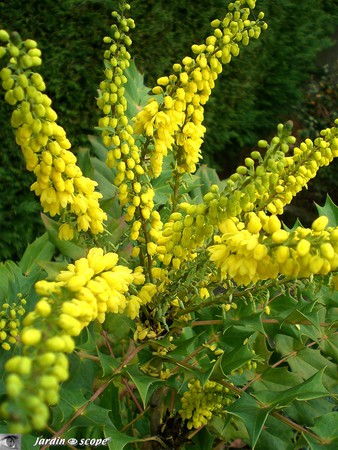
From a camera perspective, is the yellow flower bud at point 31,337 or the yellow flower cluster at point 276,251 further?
the yellow flower cluster at point 276,251

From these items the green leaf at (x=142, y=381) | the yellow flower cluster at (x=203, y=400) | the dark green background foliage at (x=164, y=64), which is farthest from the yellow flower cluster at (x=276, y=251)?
the dark green background foliage at (x=164, y=64)

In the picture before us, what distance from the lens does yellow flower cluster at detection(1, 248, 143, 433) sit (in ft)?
1.58

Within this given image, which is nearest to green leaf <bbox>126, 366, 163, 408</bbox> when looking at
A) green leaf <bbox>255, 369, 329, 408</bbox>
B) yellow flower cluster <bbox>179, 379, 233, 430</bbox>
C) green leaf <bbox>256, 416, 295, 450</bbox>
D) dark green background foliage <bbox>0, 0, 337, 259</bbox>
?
yellow flower cluster <bbox>179, 379, 233, 430</bbox>

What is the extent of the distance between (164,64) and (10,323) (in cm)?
225

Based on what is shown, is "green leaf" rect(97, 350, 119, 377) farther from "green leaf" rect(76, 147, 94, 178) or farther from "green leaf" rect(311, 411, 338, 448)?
"green leaf" rect(76, 147, 94, 178)

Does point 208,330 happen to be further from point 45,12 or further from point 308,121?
point 308,121

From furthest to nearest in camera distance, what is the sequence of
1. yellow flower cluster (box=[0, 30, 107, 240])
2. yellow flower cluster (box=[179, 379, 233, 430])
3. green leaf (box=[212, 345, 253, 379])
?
yellow flower cluster (box=[179, 379, 233, 430]) < green leaf (box=[212, 345, 253, 379]) < yellow flower cluster (box=[0, 30, 107, 240])

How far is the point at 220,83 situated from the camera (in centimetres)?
343

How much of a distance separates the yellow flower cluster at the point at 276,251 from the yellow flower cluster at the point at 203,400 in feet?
1.38

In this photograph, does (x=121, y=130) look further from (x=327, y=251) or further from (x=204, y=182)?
(x=204, y=182)

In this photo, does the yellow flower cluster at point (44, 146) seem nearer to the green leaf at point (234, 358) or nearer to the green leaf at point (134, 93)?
the green leaf at point (234, 358)

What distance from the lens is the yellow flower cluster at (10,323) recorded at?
43.1 inches

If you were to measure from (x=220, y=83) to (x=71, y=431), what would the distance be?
2.80m

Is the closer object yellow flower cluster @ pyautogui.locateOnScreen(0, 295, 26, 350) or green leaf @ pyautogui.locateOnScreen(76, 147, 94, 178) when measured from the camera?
yellow flower cluster @ pyautogui.locateOnScreen(0, 295, 26, 350)
